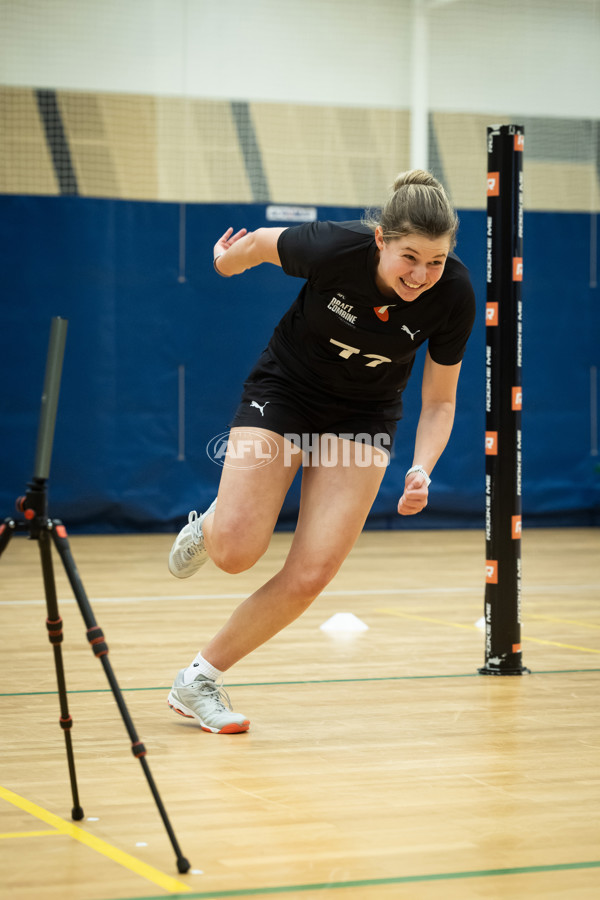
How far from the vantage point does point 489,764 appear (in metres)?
2.85

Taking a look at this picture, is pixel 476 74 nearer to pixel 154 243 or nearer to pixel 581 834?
pixel 154 243

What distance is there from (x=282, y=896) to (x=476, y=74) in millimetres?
8549

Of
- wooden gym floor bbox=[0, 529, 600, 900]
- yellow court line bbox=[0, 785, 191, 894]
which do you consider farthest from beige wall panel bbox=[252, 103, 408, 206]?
yellow court line bbox=[0, 785, 191, 894]

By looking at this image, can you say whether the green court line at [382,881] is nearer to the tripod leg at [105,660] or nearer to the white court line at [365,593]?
the tripod leg at [105,660]

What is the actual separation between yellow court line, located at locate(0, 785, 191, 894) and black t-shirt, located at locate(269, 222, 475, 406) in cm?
126

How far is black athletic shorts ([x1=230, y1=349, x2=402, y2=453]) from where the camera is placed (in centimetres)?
317

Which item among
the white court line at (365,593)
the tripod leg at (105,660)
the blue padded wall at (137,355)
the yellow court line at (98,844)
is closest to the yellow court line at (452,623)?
the white court line at (365,593)

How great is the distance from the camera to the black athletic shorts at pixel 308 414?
3.17 metres

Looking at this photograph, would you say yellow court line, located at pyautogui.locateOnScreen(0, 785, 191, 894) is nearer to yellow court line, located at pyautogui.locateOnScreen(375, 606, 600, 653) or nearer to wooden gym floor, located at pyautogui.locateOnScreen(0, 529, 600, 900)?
wooden gym floor, located at pyautogui.locateOnScreen(0, 529, 600, 900)

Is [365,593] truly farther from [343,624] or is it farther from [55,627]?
[55,627]

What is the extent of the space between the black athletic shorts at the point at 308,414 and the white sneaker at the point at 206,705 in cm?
68

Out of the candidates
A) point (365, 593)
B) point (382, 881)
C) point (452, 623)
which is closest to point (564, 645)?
point (452, 623)

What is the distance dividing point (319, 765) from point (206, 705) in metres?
0.47

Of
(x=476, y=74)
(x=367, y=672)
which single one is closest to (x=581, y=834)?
(x=367, y=672)
